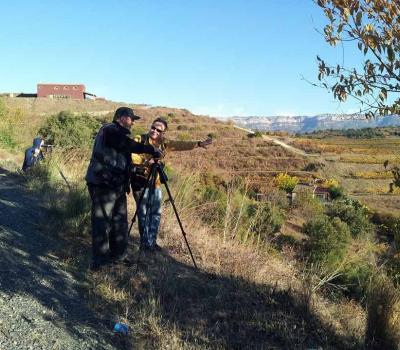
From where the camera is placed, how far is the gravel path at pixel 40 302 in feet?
12.6

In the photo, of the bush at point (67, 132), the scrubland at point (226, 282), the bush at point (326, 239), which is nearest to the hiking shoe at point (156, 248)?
the scrubland at point (226, 282)

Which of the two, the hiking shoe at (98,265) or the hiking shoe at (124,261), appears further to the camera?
the hiking shoe at (124,261)

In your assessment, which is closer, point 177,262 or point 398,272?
point 398,272

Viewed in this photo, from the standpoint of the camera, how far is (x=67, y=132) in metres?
19.8

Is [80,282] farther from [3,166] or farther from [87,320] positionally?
[3,166]

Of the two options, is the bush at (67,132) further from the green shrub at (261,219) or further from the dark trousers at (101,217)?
the dark trousers at (101,217)

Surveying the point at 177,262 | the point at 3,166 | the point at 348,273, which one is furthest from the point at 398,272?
the point at 3,166

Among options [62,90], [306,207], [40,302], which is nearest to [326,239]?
[40,302]

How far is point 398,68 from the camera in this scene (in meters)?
3.41

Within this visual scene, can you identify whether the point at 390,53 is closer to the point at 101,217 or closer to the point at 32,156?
the point at 101,217

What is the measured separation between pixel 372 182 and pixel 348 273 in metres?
48.9

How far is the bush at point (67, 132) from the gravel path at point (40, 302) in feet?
42.5

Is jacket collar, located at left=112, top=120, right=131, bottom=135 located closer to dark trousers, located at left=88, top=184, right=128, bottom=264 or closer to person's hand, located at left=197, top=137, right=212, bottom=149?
dark trousers, located at left=88, top=184, right=128, bottom=264

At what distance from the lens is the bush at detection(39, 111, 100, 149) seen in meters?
19.2
